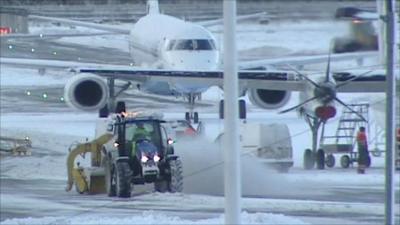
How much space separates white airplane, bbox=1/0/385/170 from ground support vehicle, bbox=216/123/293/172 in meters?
0.60

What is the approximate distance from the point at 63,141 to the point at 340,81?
496 cm

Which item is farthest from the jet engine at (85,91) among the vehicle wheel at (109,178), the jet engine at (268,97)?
the jet engine at (268,97)

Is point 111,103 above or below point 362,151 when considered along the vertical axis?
above

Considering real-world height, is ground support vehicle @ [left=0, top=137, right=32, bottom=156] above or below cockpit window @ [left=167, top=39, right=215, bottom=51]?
below

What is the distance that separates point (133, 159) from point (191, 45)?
829 centimetres

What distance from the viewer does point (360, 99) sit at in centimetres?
2789

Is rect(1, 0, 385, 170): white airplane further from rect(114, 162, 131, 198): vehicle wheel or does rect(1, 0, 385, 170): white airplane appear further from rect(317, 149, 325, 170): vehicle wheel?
rect(114, 162, 131, 198): vehicle wheel

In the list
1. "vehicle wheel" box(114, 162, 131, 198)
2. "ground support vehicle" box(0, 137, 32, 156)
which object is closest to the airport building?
"ground support vehicle" box(0, 137, 32, 156)

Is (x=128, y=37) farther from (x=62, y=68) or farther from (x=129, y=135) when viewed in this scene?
(x=129, y=135)

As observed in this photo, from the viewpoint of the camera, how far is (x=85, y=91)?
19.8 meters

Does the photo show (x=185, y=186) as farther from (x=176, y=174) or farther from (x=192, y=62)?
(x=192, y=62)

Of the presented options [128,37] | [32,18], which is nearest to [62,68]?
[32,18]

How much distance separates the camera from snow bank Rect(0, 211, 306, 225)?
15.3 meters

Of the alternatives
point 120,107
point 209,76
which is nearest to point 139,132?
point 120,107
